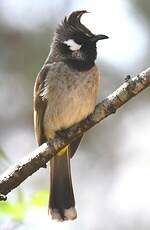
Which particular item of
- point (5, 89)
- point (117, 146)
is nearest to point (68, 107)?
point (5, 89)

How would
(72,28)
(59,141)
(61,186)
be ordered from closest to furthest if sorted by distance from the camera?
(59,141)
(72,28)
(61,186)

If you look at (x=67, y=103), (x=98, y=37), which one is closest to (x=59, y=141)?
(x=67, y=103)

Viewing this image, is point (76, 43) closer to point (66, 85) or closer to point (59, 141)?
point (66, 85)

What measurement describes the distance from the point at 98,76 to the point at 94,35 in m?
0.23

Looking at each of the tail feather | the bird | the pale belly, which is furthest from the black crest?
the tail feather

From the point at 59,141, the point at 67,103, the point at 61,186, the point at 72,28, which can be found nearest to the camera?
the point at 59,141

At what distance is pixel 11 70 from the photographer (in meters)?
7.77

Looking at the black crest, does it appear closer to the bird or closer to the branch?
the bird

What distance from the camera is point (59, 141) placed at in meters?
4.02

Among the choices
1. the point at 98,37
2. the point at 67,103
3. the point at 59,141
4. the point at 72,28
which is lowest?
the point at 59,141

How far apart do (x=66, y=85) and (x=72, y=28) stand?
35 cm

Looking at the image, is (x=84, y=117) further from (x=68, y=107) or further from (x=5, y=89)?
(x=5, y=89)

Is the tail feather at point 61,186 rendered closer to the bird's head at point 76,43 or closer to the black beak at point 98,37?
the bird's head at point 76,43

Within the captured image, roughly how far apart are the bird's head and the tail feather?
556 millimetres
